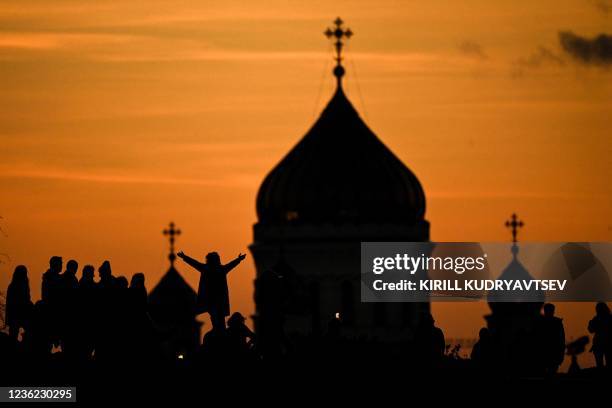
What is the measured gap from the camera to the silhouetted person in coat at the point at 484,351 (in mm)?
49750

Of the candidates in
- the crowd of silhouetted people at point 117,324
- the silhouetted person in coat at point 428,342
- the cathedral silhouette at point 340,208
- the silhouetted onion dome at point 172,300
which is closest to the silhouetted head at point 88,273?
the crowd of silhouetted people at point 117,324

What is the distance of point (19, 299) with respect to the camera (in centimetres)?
4928

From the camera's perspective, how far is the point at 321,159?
417 feet

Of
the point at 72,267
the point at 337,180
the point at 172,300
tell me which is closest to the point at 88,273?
the point at 72,267

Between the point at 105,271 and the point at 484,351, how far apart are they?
18.2ft

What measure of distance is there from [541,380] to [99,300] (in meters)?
6.19

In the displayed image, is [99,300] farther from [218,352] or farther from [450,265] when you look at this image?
[450,265]

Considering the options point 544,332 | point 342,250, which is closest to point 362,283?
point 342,250

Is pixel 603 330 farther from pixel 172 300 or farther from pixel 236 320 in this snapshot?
pixel 172 300

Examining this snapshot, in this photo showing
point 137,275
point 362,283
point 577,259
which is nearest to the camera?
point 137,275

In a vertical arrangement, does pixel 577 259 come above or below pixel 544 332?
above

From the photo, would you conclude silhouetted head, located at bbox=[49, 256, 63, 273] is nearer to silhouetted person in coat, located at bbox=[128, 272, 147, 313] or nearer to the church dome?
silhouetted person in coat, located at bbox=[128, 272, 147, 313]

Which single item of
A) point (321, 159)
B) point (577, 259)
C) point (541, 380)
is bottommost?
point (541, 380)

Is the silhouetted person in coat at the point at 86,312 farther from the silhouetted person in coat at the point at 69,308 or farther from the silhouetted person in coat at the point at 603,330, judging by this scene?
the silhouetted person in coat at the point at 603,330
